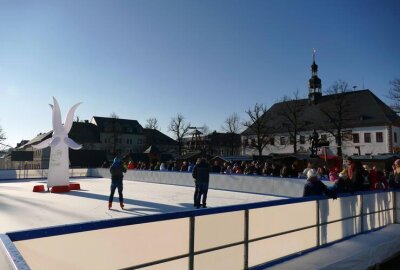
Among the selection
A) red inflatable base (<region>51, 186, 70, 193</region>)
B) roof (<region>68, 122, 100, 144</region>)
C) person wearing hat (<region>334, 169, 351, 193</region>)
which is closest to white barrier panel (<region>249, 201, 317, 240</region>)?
person wearing hat (<region>334, 169, 351, 193</region>)

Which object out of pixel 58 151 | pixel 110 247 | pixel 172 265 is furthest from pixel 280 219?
pixel 58 151

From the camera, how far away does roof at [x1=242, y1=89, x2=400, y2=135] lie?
52000mm

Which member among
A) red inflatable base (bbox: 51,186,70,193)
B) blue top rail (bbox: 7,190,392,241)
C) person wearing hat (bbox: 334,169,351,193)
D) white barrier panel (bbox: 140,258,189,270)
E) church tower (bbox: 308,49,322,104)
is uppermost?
church tower (bbox: 308,49,322,104)

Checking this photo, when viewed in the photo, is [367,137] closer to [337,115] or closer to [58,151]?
[337,115]

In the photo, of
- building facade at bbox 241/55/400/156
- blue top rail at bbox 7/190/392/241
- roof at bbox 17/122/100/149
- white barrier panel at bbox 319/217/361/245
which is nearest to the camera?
blue top rail at bbox 7/190/392/241

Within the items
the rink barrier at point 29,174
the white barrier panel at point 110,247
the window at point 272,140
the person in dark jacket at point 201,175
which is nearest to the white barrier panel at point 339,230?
the white barrier panel at point 110,247

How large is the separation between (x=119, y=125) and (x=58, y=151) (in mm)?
61807

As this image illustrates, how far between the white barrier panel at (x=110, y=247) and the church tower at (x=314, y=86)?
61297 mm

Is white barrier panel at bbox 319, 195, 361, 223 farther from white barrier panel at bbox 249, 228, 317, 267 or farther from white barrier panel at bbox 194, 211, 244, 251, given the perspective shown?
white barrier panel at bbox 194, 211, 244, 251

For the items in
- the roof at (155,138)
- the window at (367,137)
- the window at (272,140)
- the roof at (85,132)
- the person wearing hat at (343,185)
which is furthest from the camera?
the roof at (155,138)

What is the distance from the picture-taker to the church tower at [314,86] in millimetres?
61750

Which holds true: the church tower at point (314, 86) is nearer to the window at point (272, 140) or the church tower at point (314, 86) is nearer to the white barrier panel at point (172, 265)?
the window at point (272, 140)

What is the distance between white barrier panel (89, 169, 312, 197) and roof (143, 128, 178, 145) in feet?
190

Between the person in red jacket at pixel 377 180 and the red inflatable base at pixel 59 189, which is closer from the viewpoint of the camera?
the person in red jacket at pixel 377 180
